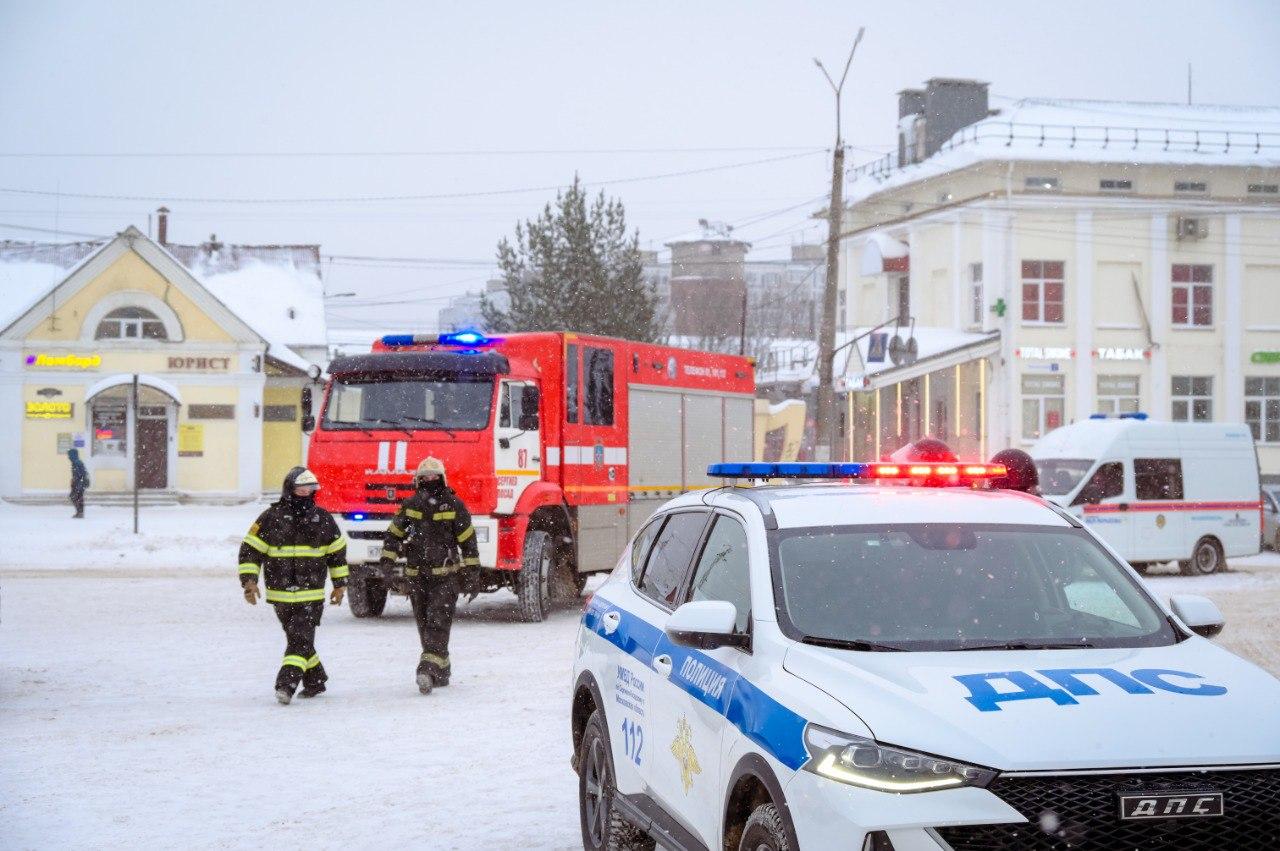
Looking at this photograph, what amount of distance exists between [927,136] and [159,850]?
50.2 meters

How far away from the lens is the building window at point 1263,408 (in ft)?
160

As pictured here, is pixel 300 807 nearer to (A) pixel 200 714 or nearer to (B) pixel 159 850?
(B) pixel 159 850

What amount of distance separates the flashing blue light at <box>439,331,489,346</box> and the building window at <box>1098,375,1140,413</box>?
110 ft

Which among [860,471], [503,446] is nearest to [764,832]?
[860,471]

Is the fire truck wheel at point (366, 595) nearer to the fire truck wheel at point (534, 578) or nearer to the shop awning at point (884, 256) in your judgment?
the fire truck wheel at point (534, 578)

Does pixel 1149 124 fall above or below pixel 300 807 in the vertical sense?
above

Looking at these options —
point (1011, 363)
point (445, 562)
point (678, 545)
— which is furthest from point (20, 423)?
point (678, 545)

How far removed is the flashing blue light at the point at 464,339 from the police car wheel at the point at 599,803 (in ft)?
36.3

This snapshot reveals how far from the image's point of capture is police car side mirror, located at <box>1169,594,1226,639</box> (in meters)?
5.49

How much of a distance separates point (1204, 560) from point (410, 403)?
16215 millimetres

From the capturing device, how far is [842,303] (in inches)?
2441

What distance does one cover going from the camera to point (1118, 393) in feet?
158

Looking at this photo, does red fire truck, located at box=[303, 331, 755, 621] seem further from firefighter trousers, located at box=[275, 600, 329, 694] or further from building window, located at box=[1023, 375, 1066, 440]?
building window, located at box=[1023, 375, 1066, 440]

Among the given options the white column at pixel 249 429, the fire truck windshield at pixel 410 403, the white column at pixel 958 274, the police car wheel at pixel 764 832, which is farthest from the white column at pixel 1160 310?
the police car wheel at pixel 764 832
